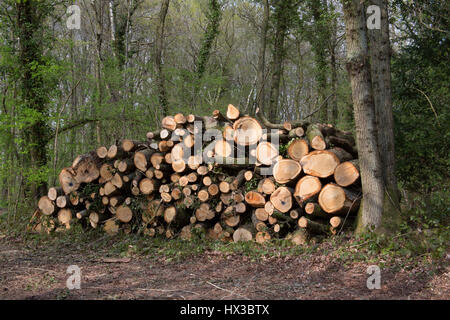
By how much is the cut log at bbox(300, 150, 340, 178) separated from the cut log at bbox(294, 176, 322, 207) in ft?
0.33

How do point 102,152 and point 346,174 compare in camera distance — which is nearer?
point 346,174

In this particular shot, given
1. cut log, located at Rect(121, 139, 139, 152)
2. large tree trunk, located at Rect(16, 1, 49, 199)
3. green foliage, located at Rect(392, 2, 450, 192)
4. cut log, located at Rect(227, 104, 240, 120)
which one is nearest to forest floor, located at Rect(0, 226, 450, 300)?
cut log, located at Rect(121, 139, 139, 152)

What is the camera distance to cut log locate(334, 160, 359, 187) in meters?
5.61

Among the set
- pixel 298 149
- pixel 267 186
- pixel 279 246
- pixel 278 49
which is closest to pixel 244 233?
pixel 279 246

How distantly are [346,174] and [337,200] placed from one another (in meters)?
0.41

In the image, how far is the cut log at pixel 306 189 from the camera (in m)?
5.72

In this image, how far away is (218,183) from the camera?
677 centimetres

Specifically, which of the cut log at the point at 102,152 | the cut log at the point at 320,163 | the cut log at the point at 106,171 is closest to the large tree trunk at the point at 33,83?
the cut log at the point at 102,152

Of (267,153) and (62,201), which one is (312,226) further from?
(62,201)

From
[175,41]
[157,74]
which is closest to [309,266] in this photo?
[157,74]

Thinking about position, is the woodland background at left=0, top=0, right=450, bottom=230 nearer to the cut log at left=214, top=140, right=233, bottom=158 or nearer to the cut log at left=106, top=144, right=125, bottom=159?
the cut log at left=106, top=144, right=125, bottom=159
